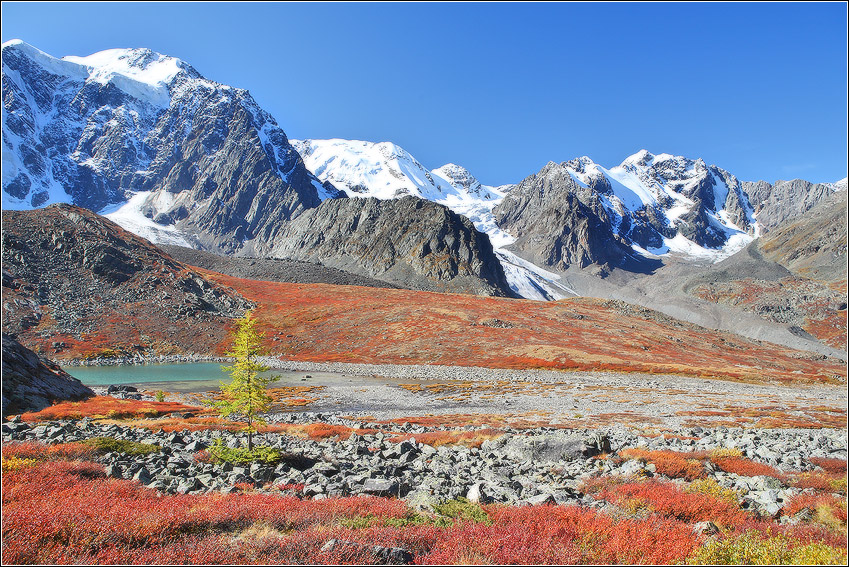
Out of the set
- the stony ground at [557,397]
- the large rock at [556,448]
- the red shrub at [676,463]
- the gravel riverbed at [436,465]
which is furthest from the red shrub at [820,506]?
the stony ground at [557,397]

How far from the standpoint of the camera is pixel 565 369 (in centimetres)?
8188

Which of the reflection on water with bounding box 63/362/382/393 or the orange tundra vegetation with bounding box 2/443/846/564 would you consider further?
the reflection on water with bounding box 63/362/382/393

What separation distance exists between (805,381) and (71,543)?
109 m

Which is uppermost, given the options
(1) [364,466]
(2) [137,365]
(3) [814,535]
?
(3) [814,535]

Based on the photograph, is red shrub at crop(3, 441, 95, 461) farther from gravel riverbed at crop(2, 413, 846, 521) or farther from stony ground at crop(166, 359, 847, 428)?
stony ground at crop(166, 359, 847, 428)

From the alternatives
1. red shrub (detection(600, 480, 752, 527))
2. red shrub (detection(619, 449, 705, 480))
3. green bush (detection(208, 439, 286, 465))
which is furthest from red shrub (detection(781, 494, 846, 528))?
green bush (detection(208, 439, 286, 465))

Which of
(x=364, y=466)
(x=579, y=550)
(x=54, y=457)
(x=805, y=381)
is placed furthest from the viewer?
(x=805, y=381)

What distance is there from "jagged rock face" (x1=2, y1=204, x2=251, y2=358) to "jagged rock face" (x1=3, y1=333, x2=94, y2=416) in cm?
5211

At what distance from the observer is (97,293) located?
104 m

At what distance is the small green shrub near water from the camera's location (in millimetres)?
16969

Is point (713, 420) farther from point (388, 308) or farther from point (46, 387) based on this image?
point (388, 308)

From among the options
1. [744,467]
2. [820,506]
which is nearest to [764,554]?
[820,506]

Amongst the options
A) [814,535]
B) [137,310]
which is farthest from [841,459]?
[137,310]

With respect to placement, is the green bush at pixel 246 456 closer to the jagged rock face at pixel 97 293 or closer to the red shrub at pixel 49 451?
the red shrub at pixel 49 451
